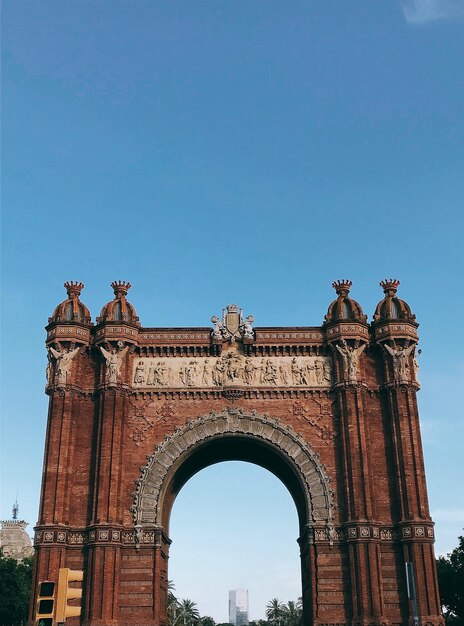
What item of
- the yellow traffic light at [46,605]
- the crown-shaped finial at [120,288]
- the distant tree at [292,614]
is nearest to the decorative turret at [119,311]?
the crown-shaped finial at [120,288]

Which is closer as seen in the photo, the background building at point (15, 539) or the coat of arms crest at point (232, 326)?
the coat of arms crest at point (232, 326)

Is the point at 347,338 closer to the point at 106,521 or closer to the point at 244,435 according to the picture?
the point at 244,435

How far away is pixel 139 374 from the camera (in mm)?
31297

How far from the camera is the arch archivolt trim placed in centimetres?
2895

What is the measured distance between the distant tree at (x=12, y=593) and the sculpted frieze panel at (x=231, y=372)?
2700 centimetres

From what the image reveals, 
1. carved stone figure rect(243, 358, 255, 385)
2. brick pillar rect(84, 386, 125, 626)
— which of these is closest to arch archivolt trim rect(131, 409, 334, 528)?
brick pillar rect(84, 386, 125, 626)

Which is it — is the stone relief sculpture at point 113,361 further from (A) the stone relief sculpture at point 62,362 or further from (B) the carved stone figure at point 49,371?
(B) the carved stone figure at point 49,371

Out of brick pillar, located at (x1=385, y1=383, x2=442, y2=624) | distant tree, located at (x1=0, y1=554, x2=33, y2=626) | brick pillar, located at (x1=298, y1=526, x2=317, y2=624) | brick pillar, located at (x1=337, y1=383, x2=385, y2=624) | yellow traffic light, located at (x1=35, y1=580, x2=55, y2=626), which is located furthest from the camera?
distant tree, located at (x1=0, y1=554, x2=33, y2=626)

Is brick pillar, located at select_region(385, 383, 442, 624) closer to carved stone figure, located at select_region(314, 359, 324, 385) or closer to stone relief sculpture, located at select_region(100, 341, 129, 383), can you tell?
carved stone figure, located at select_region(314, 359, 324, 385)

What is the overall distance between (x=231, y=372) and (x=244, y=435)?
108 inches

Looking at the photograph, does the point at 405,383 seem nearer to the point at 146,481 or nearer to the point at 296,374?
the point at 296,374

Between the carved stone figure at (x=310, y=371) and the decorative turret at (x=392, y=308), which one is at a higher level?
the decorative turret at (x=392, y=308)

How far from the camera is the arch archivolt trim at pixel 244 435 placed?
29.0 m

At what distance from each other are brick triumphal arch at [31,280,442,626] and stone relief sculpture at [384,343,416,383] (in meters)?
0.06
